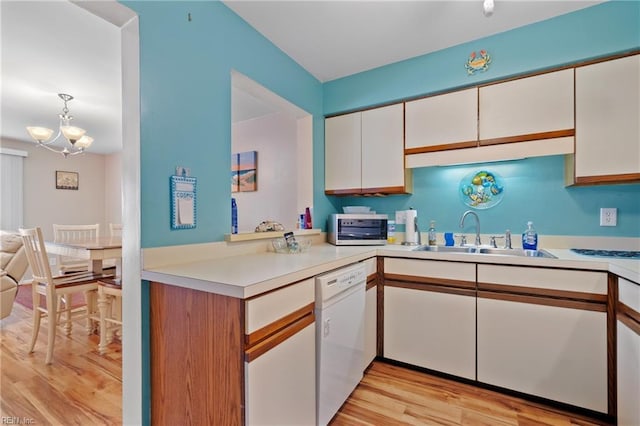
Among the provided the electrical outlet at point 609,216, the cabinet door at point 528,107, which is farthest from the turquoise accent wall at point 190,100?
the electrical outlet at point 609,216

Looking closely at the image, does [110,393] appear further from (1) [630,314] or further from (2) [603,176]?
(2) [603,176]

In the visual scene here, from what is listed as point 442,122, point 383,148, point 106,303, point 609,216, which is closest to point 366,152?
point 383,148

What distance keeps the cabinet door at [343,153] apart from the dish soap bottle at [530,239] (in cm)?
127

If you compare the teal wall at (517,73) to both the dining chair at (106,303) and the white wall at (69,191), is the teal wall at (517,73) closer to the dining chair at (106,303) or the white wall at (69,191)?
the dining chair at (106,303)

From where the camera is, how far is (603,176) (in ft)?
5.64

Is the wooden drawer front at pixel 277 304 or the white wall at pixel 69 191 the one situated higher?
the white wall at pixel 69 191

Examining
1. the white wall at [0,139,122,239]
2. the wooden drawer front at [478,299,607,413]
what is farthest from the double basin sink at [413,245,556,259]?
the white wall at [0,139,122,239]

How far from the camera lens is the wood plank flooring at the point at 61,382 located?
1562 mm

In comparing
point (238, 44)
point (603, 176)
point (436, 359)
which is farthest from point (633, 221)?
point (238, 44)

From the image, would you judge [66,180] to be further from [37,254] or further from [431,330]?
[431,330]

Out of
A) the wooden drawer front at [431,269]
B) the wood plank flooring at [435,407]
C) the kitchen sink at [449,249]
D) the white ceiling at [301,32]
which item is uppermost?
the white ceiling at [301,32]

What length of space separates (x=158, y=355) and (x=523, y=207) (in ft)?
8.09

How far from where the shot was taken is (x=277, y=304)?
3.62 feet

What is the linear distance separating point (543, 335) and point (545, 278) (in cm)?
32
